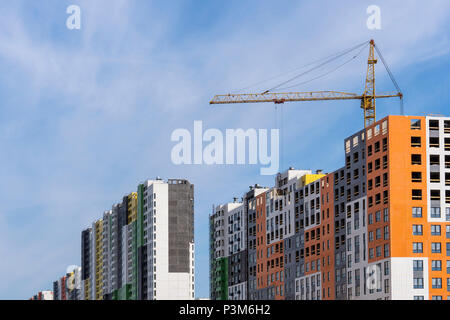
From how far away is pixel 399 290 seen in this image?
200 meters
